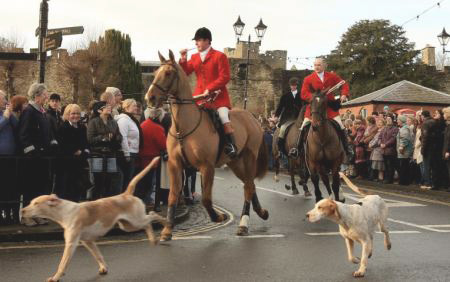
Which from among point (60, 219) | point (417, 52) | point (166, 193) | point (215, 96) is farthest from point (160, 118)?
point (417, 52)

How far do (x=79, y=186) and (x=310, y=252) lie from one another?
465 cm

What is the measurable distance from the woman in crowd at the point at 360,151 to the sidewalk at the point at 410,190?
3.07 feet

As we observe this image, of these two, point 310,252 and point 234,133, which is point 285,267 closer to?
point 310,252

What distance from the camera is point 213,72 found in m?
9.52

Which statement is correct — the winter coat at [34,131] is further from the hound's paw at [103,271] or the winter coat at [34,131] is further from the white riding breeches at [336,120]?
the white riding breeches at [336,120]

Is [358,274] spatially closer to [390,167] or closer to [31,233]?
[31,233]

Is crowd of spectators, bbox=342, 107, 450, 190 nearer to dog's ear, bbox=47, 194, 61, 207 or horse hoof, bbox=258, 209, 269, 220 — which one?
horse hoof, bbox=258, 209, 269, 220

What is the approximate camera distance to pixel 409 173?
1859 centimetres

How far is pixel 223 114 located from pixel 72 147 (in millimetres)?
2769

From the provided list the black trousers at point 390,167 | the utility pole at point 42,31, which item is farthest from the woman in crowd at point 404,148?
the utility pole at point 42,31

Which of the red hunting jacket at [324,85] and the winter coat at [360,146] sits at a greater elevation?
the red hunting jacket at [324,85]

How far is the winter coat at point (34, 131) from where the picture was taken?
31.3ft

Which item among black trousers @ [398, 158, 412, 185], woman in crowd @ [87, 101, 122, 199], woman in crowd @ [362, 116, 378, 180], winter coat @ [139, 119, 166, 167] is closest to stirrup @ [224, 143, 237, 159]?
woman in crowd @ [87, 101, 122, 199]

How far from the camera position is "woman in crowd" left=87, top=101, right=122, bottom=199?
10.5 metres
